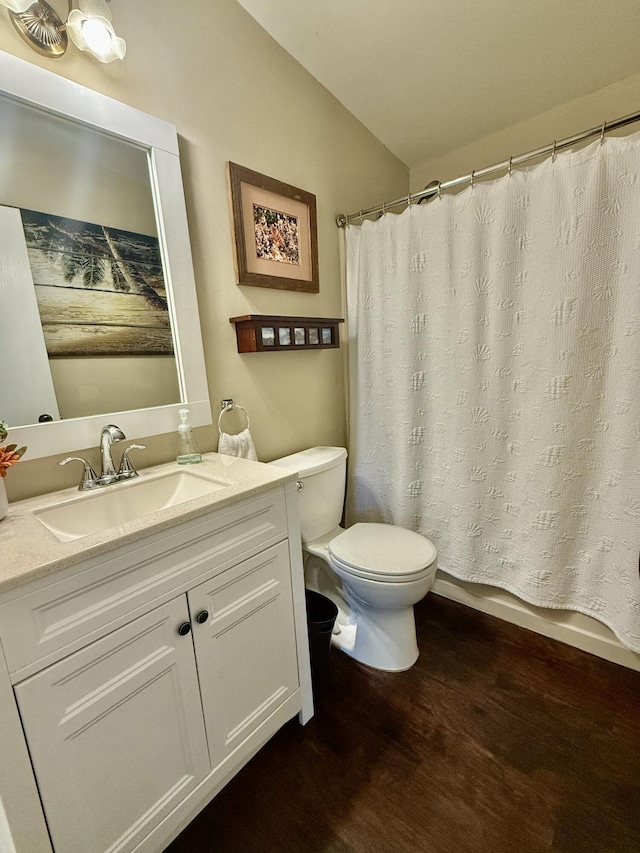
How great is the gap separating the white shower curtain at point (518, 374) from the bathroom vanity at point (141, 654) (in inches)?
33.4

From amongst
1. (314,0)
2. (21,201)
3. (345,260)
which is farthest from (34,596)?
(314,0)

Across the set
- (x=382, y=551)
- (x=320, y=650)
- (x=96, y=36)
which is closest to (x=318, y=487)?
(x=382, y=551)

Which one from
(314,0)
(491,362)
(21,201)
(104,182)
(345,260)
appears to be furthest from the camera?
(345,260)

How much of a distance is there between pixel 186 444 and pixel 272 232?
3.06ft

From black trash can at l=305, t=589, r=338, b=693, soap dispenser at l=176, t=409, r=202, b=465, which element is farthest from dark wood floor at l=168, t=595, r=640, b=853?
soap dispenser at l=176, t=409, r=202, b=465

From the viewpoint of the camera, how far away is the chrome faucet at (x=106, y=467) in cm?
107

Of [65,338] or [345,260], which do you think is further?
[345,260]

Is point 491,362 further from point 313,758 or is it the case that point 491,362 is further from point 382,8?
point 313,758

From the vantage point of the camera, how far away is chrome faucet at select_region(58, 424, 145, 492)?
1.07 meters

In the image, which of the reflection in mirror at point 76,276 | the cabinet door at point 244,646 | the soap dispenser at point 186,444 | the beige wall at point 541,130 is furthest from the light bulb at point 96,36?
the beige wall at point 541,130

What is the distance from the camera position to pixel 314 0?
1.31m

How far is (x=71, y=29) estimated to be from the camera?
1.00m

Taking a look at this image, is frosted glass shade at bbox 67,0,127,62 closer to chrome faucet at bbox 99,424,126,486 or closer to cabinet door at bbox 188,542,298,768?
chrome faucet at bbox 99,424,126,486

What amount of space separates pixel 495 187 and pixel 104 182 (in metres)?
1.32
